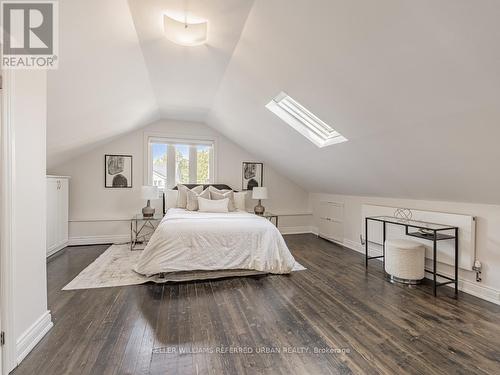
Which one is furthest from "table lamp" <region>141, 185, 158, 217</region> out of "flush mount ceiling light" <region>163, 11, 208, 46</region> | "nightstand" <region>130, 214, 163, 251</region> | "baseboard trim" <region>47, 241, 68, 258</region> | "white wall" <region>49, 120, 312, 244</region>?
"flush mount ceiling light" <region>163, 11, 208, 46</region>

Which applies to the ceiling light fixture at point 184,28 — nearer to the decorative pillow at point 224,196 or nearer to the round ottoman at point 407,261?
the decorative pillow at point 224,196

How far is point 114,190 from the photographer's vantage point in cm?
472

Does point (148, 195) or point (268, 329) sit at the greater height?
point (148, 195)

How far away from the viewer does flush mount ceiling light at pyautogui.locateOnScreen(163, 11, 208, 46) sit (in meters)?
2.05

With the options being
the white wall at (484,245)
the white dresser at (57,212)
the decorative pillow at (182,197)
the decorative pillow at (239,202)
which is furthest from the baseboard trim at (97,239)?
the white wall at (484,245)

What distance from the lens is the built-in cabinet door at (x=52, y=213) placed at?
11.7 feet

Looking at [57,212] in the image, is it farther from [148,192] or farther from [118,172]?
[148,192]

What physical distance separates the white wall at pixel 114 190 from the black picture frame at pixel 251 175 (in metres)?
0.09

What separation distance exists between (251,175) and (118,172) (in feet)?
8.78

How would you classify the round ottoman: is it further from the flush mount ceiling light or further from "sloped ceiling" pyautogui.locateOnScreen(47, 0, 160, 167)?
"sloped ceiling" pyautogui.locateOnScreen(47, 0, 160, 167)

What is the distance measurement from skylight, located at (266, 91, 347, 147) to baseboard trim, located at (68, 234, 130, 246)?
11.9 ft

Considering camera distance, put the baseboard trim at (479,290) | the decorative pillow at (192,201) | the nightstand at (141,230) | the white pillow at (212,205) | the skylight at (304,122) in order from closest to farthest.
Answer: the baseboard trim at (479,290) < the skylight at (304,122) < the white pillow at (212,205) < the decorative pillow at (192,201) < the nightstand at (141,230)

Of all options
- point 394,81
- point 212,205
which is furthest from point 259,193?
point 394,81

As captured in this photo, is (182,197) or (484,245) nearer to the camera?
(484,245)
